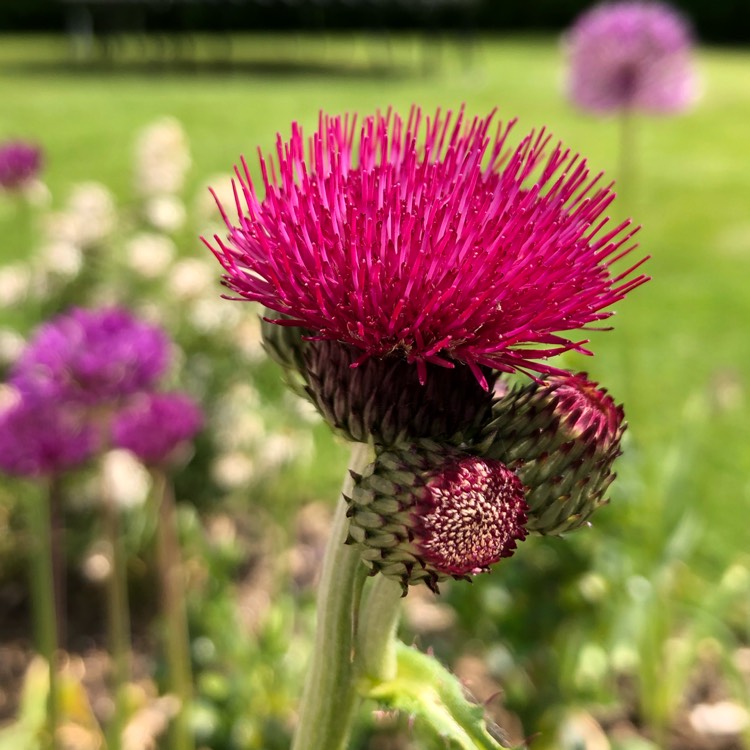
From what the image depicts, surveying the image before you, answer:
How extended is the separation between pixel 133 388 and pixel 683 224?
7474 millimetres

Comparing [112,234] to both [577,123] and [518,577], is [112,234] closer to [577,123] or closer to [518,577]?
[518,577]

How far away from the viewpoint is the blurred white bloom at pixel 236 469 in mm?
3348

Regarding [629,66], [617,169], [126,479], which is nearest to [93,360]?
[126,479]

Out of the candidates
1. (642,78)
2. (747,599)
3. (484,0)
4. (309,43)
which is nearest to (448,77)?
(309,43)

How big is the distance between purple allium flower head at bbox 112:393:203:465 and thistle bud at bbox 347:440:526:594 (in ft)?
3.87

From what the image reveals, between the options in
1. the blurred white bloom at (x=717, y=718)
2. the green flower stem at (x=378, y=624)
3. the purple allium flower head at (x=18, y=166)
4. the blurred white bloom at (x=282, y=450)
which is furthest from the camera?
the blurred white bloom at (x=282, y=450)

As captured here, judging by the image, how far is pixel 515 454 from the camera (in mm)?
1257

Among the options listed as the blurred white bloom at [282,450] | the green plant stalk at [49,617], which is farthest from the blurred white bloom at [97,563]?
the green plant stalk at [49,617]

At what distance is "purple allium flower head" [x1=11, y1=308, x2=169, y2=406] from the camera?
6.94ft

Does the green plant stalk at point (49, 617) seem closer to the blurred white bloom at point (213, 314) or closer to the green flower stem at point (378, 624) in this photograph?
the green flower stem at point (378, 624)

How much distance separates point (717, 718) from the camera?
3066 mm

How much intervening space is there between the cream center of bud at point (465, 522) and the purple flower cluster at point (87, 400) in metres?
1.14

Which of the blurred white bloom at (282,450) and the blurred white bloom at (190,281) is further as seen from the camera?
the blurred white bloom at (190,281)

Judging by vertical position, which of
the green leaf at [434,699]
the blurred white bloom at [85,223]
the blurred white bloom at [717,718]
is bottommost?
the blurred white bloom at [717,718]
